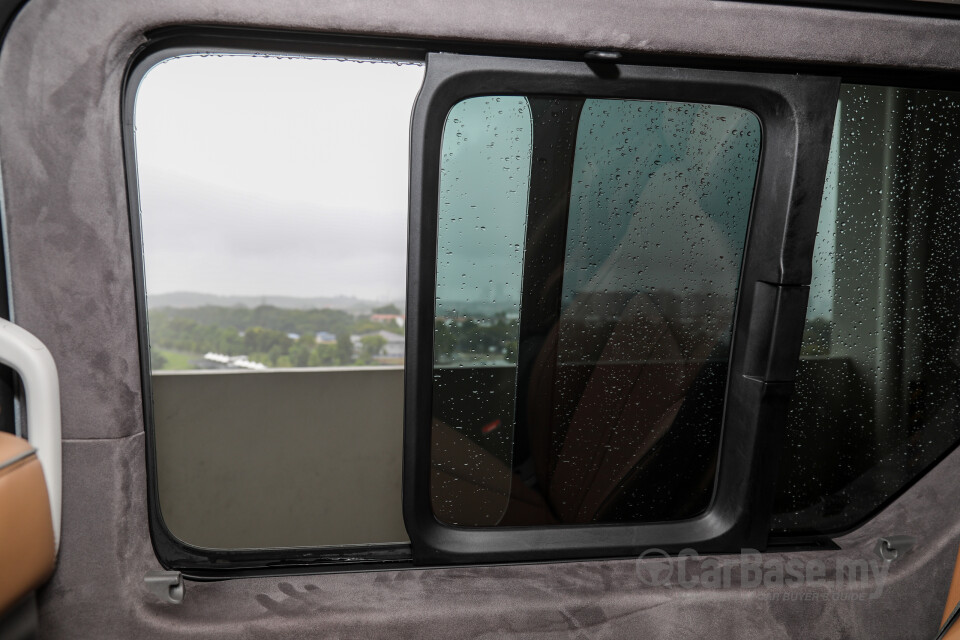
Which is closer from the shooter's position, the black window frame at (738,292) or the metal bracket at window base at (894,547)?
the black window frame at (738,292)

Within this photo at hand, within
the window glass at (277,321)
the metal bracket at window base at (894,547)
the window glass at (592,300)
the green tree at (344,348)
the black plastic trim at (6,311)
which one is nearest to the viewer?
the black plastic trim at (6,311)

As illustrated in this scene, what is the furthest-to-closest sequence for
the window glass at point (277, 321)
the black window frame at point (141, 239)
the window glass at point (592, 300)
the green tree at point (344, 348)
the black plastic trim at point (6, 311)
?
the green tree at point (344, 348)
the window glass at point (277, 321)
the window glass at point (592, 300)
the black window frame at point (141, 239)
the black plastic trim at point (6, 311)

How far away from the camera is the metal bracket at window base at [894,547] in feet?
4.14

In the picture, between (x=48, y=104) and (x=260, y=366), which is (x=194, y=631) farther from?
(x=260, y=366)

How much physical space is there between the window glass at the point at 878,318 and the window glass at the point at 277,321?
5.39 ft

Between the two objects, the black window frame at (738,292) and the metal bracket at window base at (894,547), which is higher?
the black window frame at (738,292)

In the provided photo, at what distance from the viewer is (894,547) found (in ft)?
4.14

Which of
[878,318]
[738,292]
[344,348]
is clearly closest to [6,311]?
[738,292]

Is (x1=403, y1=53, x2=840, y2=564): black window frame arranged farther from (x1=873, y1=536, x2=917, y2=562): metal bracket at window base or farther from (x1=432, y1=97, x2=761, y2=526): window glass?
(x1=873, y1=536, x2=917, y2=562): metal bracket at window base

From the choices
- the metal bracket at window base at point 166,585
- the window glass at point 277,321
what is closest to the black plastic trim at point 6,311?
the metal bracket at window base at point 166,585

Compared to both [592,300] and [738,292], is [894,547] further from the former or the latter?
[592,300]

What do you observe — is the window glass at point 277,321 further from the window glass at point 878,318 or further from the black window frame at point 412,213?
the window glass at point 878,318

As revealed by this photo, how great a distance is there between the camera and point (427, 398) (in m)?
1.09

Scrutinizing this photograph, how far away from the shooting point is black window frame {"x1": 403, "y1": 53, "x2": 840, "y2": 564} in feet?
3.32
